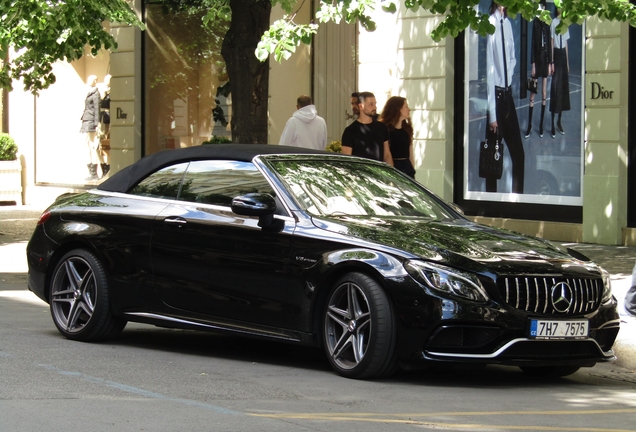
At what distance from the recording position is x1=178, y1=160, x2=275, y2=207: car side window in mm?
8219

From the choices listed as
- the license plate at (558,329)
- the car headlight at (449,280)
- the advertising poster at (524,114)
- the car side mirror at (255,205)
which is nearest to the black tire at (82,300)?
the car side mirror at (255,205)

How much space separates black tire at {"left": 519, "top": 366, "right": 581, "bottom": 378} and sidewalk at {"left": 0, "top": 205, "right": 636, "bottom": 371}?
89 cm

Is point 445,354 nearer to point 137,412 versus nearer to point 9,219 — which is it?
point 137,412

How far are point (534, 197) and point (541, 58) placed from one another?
1998 mm

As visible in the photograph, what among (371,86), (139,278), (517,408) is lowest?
(517,408)

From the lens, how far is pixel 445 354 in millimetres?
7141

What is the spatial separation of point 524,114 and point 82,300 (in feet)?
33.2

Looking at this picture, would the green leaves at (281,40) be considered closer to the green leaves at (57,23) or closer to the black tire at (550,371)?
the green leaves at (57,23)

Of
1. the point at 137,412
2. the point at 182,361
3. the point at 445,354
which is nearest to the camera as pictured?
the point at 137,412

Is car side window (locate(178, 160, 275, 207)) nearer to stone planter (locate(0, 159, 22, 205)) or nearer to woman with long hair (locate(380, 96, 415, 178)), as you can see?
woman with long hair (locate(380, 96, 415, 178))

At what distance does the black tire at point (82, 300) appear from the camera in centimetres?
868

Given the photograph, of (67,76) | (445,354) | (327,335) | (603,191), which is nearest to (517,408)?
(445,354)

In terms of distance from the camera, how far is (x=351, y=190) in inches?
327

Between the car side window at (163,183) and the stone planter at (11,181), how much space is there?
57.6 ft
